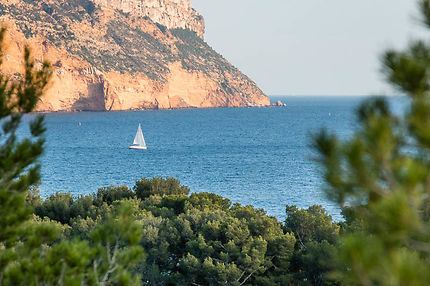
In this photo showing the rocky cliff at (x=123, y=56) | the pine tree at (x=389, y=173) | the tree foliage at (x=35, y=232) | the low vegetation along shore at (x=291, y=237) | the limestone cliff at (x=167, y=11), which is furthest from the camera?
the limestone cliff at (x=167, y=11)

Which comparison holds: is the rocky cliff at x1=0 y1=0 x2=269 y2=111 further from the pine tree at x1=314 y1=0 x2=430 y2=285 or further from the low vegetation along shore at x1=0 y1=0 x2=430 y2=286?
the pine tree at x1=314 y1=0 x2=430 y2=285

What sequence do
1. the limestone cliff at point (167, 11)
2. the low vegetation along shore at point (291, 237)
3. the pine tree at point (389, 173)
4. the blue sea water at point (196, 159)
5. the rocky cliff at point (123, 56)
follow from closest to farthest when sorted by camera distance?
the pine tree at point (389, 173), the low vegetation along shore at point (291, 237), the blue sea water at point (196, 159), the rocky cliff at point (123, 56), the limestone cliff at point (167, 11)

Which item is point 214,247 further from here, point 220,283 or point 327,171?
point 327,171

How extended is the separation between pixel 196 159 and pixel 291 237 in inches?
1500

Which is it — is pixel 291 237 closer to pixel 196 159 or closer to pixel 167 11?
pixel 196 159

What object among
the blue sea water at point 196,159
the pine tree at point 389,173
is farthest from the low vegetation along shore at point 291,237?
the blue sea water at point 196,159

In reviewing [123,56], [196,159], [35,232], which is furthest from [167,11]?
[35,232]

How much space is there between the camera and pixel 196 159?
52719mm

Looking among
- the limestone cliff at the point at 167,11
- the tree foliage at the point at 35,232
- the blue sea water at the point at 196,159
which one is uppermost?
the limestone cliff at the point at 167,11

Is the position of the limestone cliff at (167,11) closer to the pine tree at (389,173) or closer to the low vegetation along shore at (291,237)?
the low vegetation along shore at (291,237)

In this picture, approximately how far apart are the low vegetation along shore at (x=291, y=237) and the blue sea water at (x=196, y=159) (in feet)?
1.81

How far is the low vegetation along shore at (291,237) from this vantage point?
283 centimetres

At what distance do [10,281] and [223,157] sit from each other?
1939 inches

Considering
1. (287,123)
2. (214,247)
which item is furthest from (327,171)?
(287,123)
